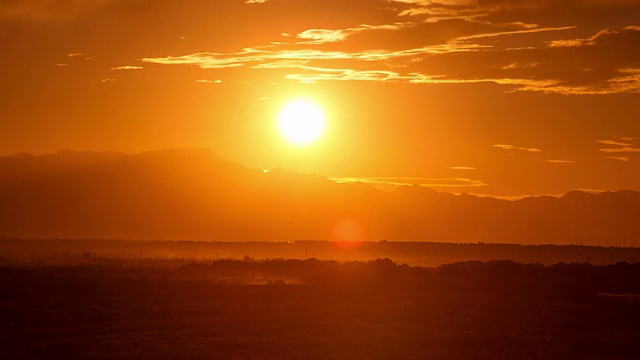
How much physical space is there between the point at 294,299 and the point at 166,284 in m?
12.4

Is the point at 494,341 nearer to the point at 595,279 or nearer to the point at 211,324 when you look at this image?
the point at 211,324

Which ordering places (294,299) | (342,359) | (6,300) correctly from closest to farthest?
(342,359)
(6,300)
(294,299)

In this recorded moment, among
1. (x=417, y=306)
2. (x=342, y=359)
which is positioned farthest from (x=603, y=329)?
(x=342, y=359)

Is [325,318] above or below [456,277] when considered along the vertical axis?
below

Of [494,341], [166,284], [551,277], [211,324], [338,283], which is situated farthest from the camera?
[551,277]

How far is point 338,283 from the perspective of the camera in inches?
2773

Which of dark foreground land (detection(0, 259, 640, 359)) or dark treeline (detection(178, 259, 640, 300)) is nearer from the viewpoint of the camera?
dark foreground land (detection(0, 259, 640, 359))

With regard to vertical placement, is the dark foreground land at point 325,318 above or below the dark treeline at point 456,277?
below

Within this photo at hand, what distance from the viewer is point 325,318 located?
1817 inches

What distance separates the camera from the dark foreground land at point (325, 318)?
35812 millimetres

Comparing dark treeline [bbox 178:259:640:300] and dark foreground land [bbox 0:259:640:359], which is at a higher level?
dark treeline [bbox 178:259:640:300]

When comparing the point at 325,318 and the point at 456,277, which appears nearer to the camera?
the point at 325,318

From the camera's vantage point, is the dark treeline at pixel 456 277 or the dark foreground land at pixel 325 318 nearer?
the dark foreground land at pixel 325 318

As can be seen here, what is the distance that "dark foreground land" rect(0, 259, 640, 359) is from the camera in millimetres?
35812
